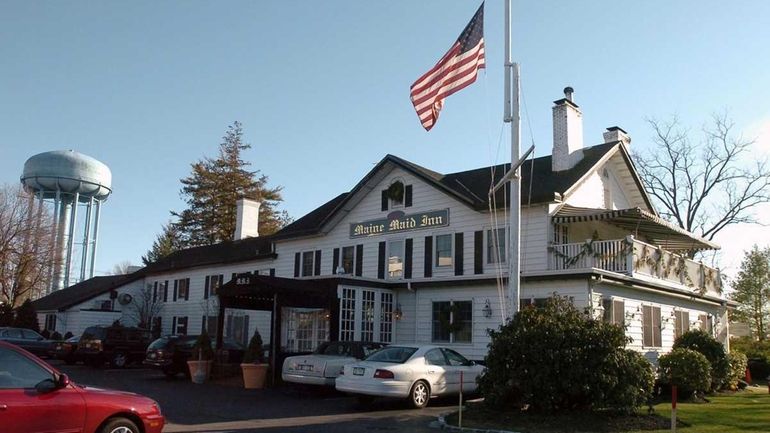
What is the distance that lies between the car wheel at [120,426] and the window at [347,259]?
19.3 m

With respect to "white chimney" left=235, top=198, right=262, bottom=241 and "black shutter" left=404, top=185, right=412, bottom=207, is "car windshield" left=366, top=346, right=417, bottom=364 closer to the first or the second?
"black shutter" left=404, top=185, right=412, bottom=207

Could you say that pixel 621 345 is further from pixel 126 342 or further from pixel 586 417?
pixel 126 342

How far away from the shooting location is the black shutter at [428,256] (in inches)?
981

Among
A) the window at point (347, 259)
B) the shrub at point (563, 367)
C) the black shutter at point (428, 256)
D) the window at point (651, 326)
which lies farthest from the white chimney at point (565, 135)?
the shrub at point (563, 367)

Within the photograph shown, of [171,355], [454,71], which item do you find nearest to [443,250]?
[171,355]

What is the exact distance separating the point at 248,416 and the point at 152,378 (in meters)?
10.7

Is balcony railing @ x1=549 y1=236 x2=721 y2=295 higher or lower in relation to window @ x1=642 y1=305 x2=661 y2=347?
higher

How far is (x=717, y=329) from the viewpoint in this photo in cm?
2961

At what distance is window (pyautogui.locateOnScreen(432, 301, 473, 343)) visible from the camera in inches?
906

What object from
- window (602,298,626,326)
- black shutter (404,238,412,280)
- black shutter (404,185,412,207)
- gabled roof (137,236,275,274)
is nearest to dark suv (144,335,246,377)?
black shutter (404,238,412,280)

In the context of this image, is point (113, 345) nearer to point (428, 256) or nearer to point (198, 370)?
point (198, 370)

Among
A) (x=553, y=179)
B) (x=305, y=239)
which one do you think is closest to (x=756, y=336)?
(x=553, y=179)

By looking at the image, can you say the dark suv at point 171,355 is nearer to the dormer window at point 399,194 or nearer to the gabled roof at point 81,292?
the dormer window at point 399,194

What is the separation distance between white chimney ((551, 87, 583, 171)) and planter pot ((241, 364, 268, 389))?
42.1 feet
